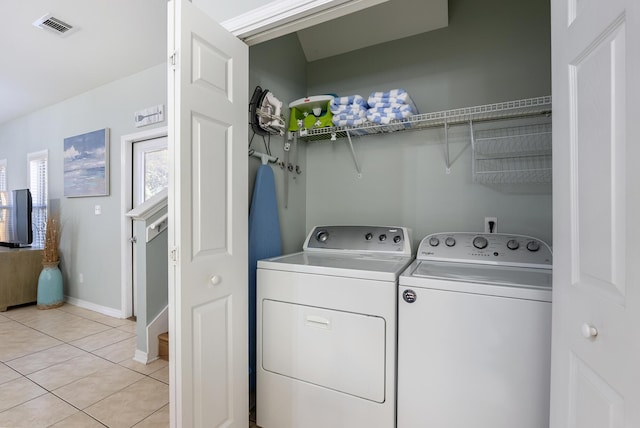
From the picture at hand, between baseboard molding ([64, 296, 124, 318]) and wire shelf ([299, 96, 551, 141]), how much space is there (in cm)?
303

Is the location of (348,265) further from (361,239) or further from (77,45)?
(77,45)

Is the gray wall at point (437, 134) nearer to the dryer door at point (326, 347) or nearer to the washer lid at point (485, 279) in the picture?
the washer lid at point (485, 279)

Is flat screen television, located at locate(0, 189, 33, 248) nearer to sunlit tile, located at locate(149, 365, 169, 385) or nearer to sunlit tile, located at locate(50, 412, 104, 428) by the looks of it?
sunlit tile, located at locate(149, 365, 169, 385)

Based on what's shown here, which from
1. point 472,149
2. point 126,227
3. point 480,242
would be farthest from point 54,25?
point 480,242

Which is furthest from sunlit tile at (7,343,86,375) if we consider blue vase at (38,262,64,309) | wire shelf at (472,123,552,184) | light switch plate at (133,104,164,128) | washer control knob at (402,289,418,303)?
wire shelf at (472,123,552,184)

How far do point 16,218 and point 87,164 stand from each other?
5.34 feet

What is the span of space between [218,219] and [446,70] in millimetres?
1749

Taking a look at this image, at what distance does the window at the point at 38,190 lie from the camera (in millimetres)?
4336

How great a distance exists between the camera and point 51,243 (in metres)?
3.77

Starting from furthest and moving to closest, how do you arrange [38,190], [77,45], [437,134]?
[38,190]
[77,45]
[437,134]

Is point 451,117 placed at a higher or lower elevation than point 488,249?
higher

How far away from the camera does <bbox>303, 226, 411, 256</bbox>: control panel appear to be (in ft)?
5.91
